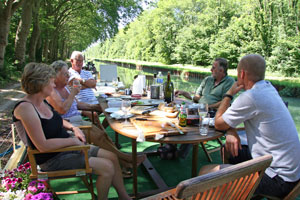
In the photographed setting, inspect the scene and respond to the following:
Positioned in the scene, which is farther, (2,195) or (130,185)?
(130,185)

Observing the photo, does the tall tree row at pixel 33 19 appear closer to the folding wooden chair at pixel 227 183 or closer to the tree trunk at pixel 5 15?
the tree trunk at pixel 5 15

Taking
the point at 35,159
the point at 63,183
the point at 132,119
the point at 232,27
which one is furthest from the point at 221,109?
the point at 232,27

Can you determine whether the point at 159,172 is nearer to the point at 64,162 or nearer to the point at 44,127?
the point at 64,162

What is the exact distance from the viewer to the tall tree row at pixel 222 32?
18750 mm

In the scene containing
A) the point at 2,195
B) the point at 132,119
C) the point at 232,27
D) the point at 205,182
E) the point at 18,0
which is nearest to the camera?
the point at 205,182

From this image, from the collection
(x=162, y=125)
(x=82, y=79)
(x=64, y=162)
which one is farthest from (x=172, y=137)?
(x=82, y=79)

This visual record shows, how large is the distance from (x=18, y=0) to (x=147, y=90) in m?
8.49

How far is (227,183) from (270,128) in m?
0.66

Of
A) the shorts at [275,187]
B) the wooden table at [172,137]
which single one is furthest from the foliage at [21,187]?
the shorts at [275,187]

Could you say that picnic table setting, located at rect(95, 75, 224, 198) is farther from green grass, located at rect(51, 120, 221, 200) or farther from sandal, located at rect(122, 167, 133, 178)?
sandal, located at rect(122, 167, 133, 178)

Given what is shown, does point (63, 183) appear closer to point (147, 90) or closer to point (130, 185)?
point (130, 185)

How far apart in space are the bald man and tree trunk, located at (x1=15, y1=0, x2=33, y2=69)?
11.8 meters

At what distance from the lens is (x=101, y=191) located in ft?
6.62

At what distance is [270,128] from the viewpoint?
67.1 inches
